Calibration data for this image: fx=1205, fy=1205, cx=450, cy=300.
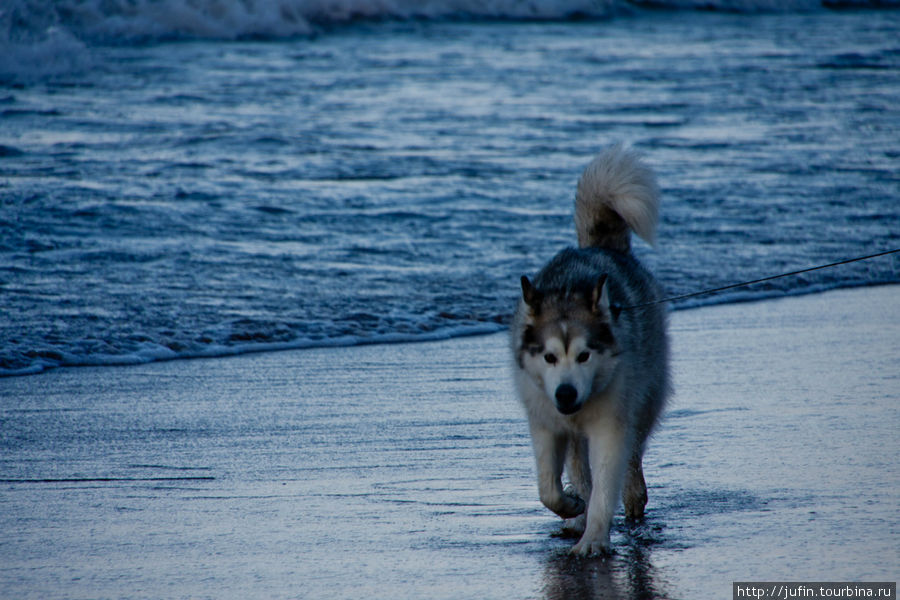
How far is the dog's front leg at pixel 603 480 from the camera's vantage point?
363cm

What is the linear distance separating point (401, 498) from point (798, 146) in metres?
10.7

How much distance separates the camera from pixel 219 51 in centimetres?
2345

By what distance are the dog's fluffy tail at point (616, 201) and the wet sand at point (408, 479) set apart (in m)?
0.84

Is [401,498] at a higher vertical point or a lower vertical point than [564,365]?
lower

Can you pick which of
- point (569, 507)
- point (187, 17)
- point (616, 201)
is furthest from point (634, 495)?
point (187, 17)

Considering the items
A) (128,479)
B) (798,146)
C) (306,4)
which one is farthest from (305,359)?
(306,4)

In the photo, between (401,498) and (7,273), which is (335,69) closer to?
(7,273)

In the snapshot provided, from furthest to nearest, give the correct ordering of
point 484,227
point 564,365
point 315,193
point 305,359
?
point 315,193
point 484,227
point 305,359
point 564,365

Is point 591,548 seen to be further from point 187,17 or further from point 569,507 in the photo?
point 187,17

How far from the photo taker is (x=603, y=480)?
12.2 feet

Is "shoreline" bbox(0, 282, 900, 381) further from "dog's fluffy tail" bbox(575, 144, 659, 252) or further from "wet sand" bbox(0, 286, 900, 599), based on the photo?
"dog's fluffy tail" bbox(575, 144, 659, 252)

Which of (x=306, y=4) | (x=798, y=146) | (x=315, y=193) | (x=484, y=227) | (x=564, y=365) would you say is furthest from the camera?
(x=306, y=4)

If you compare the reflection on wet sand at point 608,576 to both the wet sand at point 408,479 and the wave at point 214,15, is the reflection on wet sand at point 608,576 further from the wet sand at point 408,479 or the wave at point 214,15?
the wave at point 214,15

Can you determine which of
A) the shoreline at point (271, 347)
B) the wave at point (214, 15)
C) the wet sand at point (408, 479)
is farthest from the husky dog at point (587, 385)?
the wave at point (214, 15)
